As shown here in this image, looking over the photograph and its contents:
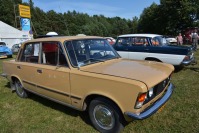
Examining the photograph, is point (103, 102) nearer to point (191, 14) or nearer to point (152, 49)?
point (152, 49)

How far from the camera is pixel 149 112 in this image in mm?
3227

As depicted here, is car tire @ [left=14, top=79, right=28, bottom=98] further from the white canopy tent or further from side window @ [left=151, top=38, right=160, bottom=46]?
the white canopy tent

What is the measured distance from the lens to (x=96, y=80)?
343cm

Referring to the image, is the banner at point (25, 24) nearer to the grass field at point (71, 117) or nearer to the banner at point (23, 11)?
the banner at point (23, 11)

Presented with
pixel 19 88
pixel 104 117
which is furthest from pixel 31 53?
pixel 104 117

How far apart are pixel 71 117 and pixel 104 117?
1.14 m

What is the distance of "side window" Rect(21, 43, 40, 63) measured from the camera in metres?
4.87

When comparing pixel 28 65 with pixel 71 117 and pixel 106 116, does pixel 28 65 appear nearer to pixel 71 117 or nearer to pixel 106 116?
pixel 71 117

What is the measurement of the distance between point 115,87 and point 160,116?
1683 millimetres

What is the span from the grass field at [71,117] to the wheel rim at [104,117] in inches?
10.4

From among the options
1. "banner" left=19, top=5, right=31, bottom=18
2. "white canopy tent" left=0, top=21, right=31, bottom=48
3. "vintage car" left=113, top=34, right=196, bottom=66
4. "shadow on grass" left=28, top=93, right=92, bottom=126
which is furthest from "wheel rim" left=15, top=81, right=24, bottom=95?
"banner" left=19, top=5, right=31, bottom=18

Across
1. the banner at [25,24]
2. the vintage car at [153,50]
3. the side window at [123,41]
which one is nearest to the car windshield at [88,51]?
the vintage car at [153,50]

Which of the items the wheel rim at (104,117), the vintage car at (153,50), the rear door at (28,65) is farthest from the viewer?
the vintage car at (153,50)

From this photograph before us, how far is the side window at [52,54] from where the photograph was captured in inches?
162
